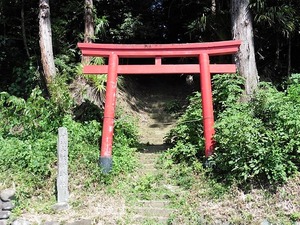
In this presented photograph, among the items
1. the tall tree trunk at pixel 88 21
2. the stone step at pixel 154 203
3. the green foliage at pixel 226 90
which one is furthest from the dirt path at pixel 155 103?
the stone step at pixel 154 203

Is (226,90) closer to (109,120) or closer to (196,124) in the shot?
(196,124)

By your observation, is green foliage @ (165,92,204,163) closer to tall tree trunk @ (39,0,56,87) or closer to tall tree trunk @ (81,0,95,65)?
tall tree trunk @ (39,0,56,87)

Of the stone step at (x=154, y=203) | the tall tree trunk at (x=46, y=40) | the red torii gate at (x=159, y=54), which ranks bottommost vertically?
the stone step at (x=154, y=203)

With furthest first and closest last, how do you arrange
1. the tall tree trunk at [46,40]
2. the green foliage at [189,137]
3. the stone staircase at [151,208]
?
the tall tree trunk at [46,40], the green foliage at [189,137], the stone staircase at [151,208]

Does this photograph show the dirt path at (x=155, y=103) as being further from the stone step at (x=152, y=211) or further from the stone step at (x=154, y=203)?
the stone step at (x=152, y=211)

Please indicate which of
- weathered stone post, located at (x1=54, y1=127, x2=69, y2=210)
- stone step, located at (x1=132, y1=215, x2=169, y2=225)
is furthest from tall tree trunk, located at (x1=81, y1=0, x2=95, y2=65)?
stone step, located at (x1=132, y1=215, x2=169, y2=225)

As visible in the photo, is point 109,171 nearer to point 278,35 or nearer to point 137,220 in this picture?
point 137,220

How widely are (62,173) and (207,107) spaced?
3.19 metres

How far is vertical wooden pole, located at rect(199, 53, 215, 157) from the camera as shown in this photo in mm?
7156

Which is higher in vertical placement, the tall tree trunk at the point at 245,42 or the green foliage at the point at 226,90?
the tall tree trunk at the point at 245,42

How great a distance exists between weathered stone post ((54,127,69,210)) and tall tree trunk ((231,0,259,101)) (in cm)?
471

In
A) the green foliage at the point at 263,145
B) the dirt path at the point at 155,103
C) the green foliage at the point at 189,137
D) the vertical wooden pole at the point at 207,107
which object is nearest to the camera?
the green foliage at the point at 263,145

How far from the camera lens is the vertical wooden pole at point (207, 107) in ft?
23.5

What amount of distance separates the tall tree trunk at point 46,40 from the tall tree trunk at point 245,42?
5.06m
